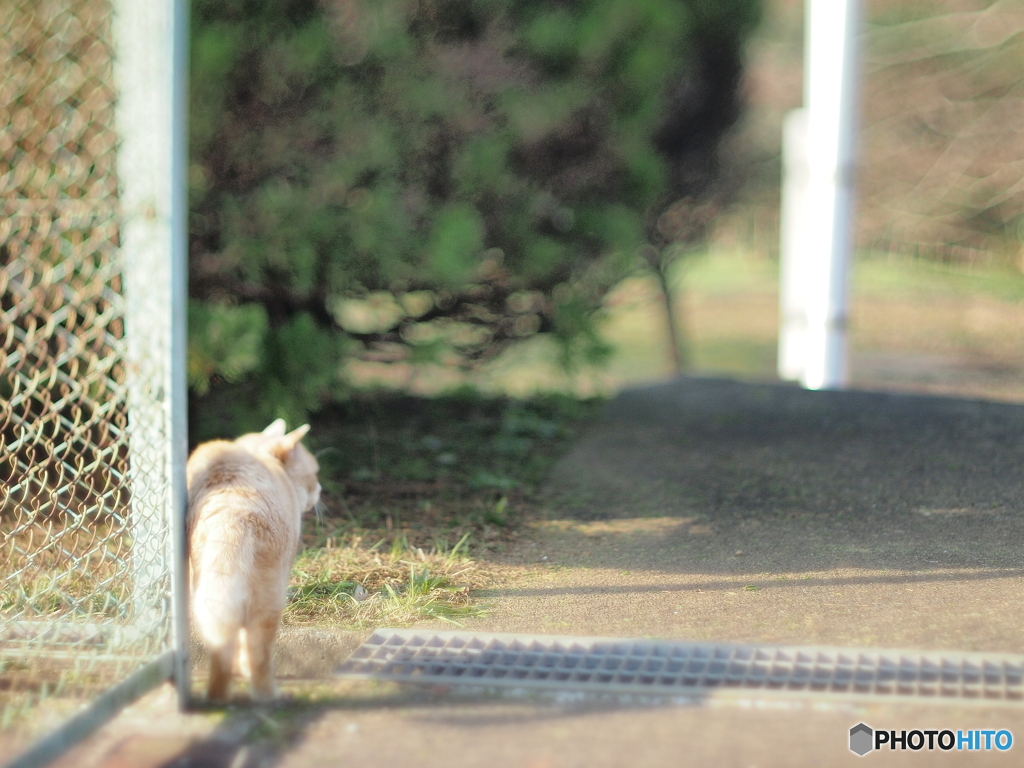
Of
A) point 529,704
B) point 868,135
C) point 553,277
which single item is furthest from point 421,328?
point 868,135

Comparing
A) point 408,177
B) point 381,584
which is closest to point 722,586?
point 381,584

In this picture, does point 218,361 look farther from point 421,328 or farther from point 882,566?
point 882,566

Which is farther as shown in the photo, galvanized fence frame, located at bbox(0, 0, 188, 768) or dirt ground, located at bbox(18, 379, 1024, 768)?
galvanized fence frame, located at bbox(0, 0, 188, 768)

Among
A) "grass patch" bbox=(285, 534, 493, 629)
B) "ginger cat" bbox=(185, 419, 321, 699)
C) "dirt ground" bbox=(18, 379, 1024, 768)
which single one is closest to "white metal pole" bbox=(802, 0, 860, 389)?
"dirt ground" bbox=(18, 379, 1024, 768)

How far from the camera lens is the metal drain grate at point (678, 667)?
2.64 meters

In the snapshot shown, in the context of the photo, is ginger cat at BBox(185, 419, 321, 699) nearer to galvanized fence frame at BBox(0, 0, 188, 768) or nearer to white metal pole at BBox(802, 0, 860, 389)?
galvanized fence frame at BBox(0, 0, 188, 768)

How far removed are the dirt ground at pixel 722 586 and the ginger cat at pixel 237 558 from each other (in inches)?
6.1

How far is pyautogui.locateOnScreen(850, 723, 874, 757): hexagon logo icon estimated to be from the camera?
92.7 inches

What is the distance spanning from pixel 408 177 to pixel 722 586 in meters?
2.70

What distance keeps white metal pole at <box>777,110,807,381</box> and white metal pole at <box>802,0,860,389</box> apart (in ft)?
0.75

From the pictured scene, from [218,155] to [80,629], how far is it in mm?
2497

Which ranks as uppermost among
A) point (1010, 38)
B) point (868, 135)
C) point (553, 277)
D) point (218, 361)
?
point (1010, 38)

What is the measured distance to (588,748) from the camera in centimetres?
240

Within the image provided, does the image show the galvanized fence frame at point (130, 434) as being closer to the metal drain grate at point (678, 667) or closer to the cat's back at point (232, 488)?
the cat's back at point (232, 488)
